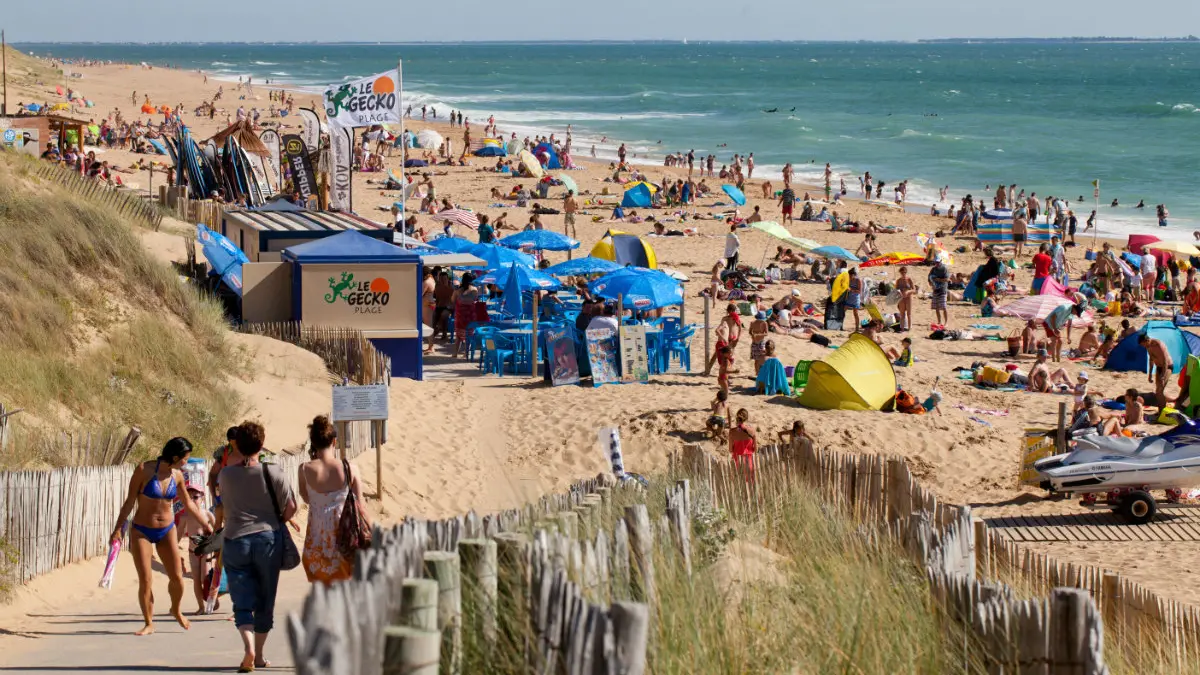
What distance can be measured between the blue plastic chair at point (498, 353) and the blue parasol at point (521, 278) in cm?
75

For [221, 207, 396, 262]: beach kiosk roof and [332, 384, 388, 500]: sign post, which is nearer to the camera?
[332, 384, 388, 500]: sign post

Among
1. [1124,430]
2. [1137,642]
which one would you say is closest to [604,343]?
[1124,430]

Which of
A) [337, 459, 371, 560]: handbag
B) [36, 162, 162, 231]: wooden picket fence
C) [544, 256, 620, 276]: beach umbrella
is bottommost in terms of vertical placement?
[337, 459, 371, 560]: handbag

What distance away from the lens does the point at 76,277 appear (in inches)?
455

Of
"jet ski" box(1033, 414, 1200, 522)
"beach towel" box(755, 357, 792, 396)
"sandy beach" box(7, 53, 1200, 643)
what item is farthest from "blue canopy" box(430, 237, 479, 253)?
"jet ski" box(1033, 414, 1200, 522)

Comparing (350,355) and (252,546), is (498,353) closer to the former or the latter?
(350,355)

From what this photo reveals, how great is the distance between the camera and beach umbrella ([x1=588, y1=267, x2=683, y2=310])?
15234mm

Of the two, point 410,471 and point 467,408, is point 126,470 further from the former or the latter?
A: point 467,408

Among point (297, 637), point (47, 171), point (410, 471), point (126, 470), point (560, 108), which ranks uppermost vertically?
point (560, 108)

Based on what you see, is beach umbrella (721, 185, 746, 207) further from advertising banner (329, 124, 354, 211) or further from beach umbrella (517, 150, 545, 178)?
advertising banner (329, 124, 354, 211)

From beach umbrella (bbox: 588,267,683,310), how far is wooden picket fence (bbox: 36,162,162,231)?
6660mm

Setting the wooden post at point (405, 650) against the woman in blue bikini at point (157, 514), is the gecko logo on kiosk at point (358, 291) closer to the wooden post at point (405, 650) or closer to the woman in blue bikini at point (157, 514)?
the woman in blue bikini at point (157, 514)

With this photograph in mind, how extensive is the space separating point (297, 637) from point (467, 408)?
10662mm

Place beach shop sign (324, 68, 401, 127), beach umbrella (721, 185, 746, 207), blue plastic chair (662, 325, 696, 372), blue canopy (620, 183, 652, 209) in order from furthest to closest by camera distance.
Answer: blue canopy (620, 183, 652, 209), beach umbrella (721, 185, 746, 207), beach shop sign (324, 68, 401, 127), blue plastic chair (662, 325, 696, 372)
